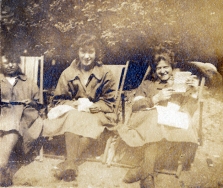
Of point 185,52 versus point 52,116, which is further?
point 185,52

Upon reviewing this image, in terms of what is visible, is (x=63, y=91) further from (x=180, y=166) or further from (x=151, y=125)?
(x=180, y=166)

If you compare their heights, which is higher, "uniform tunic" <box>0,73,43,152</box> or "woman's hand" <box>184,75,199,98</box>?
"woman's hand" <box>184,75,199,98</box>

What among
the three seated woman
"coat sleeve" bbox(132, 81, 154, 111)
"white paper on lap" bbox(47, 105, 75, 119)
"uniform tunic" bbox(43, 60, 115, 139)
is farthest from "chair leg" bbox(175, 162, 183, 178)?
"white paper on lap" bbox(47, 105, 75, 119)

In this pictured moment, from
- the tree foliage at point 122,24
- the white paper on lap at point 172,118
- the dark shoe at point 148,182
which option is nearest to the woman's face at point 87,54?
the tree foliage at point 122,24

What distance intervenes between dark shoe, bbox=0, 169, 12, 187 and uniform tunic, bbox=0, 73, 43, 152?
0.33 metres

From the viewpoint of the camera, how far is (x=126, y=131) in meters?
3.01

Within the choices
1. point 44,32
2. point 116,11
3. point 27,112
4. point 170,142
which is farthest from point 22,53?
point 170,142

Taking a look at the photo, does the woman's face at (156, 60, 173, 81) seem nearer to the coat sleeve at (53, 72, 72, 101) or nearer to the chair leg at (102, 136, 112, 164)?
the chair leg at (102, 136, 112, 164)

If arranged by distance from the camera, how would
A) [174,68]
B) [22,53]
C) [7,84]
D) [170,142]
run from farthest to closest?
[22,53] → [174,68] → [7,84] → [170,142]

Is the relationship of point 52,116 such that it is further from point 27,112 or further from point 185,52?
point 185,52

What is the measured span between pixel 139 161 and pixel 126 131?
A: 38cm

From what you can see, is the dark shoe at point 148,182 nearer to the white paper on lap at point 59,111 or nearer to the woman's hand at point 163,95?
the woman's hand at point 163,95

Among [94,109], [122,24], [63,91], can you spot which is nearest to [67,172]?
[94,109]

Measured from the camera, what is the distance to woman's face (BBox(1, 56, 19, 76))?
313 cm
